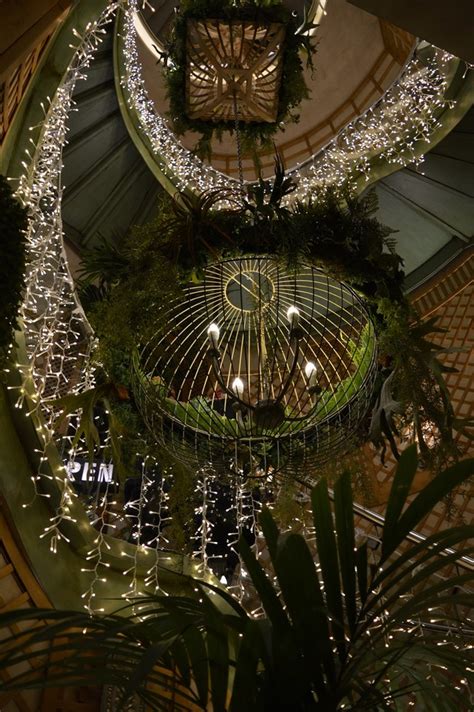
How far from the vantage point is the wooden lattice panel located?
3.56 meters

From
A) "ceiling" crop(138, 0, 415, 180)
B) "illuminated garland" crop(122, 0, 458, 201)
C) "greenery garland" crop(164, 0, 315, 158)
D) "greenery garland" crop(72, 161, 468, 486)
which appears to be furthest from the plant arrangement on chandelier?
"ceiling" crop(138, 0, 415, 180)

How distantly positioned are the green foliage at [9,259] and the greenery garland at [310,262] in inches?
32.2

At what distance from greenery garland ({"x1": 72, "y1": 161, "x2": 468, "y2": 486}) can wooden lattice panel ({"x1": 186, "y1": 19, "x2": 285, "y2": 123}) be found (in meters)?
1.12

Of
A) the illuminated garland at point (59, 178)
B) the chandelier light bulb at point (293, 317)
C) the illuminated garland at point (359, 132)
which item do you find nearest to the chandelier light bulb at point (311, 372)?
the chandelier light bulb at point (293, 317)

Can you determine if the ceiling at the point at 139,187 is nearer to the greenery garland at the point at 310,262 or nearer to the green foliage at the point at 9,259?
the greenery garland at the point at 310,262

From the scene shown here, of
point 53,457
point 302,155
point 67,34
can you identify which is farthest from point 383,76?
point 53,457

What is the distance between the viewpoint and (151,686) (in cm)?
316

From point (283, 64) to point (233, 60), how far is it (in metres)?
0.36

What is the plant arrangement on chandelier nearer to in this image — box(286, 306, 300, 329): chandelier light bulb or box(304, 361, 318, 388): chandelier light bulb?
box(286, 306, 300, 329): chandelier light bulb

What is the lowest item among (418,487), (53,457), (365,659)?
(365,659)

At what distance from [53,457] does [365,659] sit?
2.19m

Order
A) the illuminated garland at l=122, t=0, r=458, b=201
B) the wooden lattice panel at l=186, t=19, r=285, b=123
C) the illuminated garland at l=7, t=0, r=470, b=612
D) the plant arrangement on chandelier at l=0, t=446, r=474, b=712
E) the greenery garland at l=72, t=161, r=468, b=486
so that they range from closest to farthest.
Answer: the plant arrangement on chandelier at l=0, t=446, r=474, b=712 → the greenery garland at l=72, t=161, r=468, b=486 → the illuminated garland at l=7, t=0, r=470, b=612 → the wooden lattice panel at l=186, t=19, r=285, b=123 → the illuminated garland at l=122, t=0, r=458, b=201

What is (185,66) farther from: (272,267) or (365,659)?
(365,659)

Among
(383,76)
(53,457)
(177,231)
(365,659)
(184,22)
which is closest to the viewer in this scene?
(365,659)
